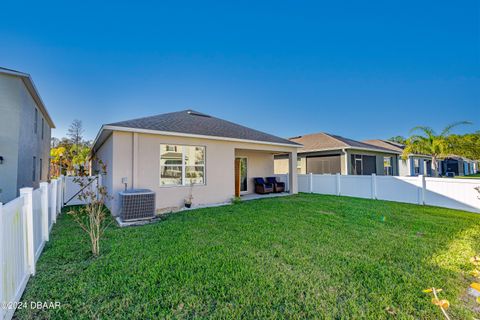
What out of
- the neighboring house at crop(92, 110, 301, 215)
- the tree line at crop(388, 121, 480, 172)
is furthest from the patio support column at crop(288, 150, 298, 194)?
the tree line at crop(388, 121, 480, 172)

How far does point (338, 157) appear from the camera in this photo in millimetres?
15320

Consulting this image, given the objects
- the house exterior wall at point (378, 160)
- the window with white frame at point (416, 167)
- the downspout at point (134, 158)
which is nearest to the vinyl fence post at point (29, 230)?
the downspout at point (134, 158)

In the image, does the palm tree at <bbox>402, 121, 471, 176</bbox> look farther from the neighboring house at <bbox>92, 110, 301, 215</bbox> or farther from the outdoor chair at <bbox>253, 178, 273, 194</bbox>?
the neighboring house at <bbox>92, 110, 301, 215</bbox>

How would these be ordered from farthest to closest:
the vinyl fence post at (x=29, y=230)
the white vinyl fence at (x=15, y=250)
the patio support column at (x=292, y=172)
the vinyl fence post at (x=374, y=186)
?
the patio support column at (x=292, y=172), the vinyl fence post at (x=374, y=186), the vinyl fence post at (x=29, y=230), the white vinyl fence at (x=15, y=250)

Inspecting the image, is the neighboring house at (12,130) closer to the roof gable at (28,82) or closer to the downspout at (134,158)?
the roof gable at (28,82)

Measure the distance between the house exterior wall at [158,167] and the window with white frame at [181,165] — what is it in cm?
18

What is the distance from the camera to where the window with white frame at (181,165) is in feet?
25.6

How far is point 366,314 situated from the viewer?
233 cm

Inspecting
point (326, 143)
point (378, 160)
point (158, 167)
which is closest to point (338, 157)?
point (326, 143)

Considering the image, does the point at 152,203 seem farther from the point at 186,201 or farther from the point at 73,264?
the point at 73,264

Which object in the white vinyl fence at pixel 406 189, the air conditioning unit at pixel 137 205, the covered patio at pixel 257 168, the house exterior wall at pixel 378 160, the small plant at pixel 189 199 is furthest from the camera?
the house exterior wall at pixel 378 160

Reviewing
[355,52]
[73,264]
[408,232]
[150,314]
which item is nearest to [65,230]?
[73,264]

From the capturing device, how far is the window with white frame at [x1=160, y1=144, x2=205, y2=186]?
25.6 feet

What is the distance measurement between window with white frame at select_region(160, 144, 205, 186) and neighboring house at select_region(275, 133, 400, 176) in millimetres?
9532
